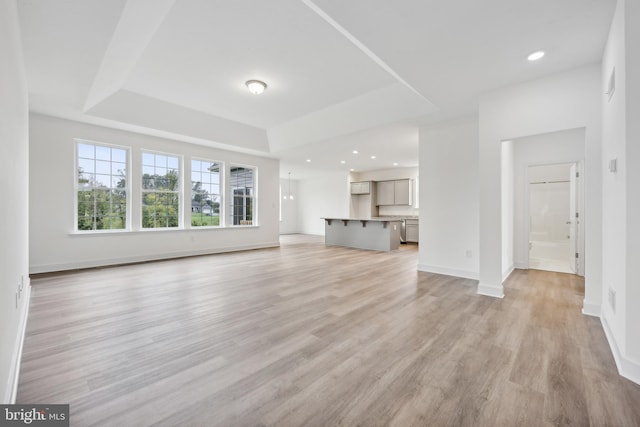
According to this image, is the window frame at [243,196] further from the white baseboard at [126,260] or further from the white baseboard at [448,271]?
the white baseboard at [448,271]

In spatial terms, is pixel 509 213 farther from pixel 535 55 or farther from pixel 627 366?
pixel 627 366

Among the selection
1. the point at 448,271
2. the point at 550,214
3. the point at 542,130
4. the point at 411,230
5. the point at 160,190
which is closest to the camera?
the point at 542,130

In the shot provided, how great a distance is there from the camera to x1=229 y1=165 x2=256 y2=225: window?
7742 millimetres

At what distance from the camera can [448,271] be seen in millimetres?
4805

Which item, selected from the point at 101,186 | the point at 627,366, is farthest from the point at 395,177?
the point at 627,366

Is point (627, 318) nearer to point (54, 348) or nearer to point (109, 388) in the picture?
point (109, 388)

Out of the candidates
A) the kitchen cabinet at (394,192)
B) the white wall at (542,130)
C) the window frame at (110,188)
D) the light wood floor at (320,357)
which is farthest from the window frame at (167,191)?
the kitchen cabinet at (394,192)

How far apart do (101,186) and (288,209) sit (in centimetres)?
839

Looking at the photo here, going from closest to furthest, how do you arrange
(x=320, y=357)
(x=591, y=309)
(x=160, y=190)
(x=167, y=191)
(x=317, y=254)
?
1. (x=320, y=357)
2. (x=591, y=309)
3. (x=160, y=190)
4. (x=167, y=191)
5. (x=317, y=254)

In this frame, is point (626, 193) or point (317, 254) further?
point (317, 254)

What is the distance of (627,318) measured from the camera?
1.93 m

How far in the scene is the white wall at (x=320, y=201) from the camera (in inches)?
456

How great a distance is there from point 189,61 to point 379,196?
8433 mm

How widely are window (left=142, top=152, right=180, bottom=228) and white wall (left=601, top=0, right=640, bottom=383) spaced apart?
7.20 meters
